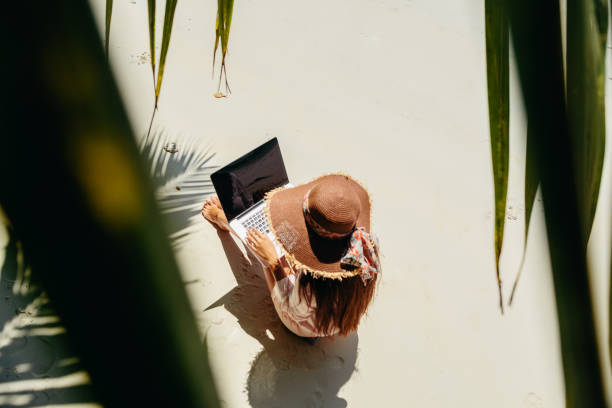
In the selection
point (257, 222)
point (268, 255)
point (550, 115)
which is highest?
point (550, 115)

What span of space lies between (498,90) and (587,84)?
0.25 ft

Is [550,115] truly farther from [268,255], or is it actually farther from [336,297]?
[268,255]

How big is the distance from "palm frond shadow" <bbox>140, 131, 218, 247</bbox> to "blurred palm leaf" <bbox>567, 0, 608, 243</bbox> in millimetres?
1923

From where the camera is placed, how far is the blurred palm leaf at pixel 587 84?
352mm

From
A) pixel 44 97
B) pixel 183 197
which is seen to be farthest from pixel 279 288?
pixel 44 97

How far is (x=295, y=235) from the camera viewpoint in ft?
4.87

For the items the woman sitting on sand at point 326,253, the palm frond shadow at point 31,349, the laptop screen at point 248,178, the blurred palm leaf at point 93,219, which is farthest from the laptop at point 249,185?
the palm frond shadow at point 31,349

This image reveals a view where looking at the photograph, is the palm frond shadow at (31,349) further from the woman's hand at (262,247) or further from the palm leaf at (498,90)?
the palm leaf at (498,90)

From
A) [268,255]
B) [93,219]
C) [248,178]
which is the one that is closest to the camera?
[268,255]

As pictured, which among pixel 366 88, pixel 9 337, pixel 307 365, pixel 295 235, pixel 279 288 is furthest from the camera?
pixel 366 88

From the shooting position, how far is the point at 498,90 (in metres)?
0.41

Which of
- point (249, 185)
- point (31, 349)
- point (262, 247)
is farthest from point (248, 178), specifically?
point (31, 349)

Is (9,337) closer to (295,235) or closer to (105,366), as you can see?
(105,366)

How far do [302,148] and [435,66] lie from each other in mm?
1160
